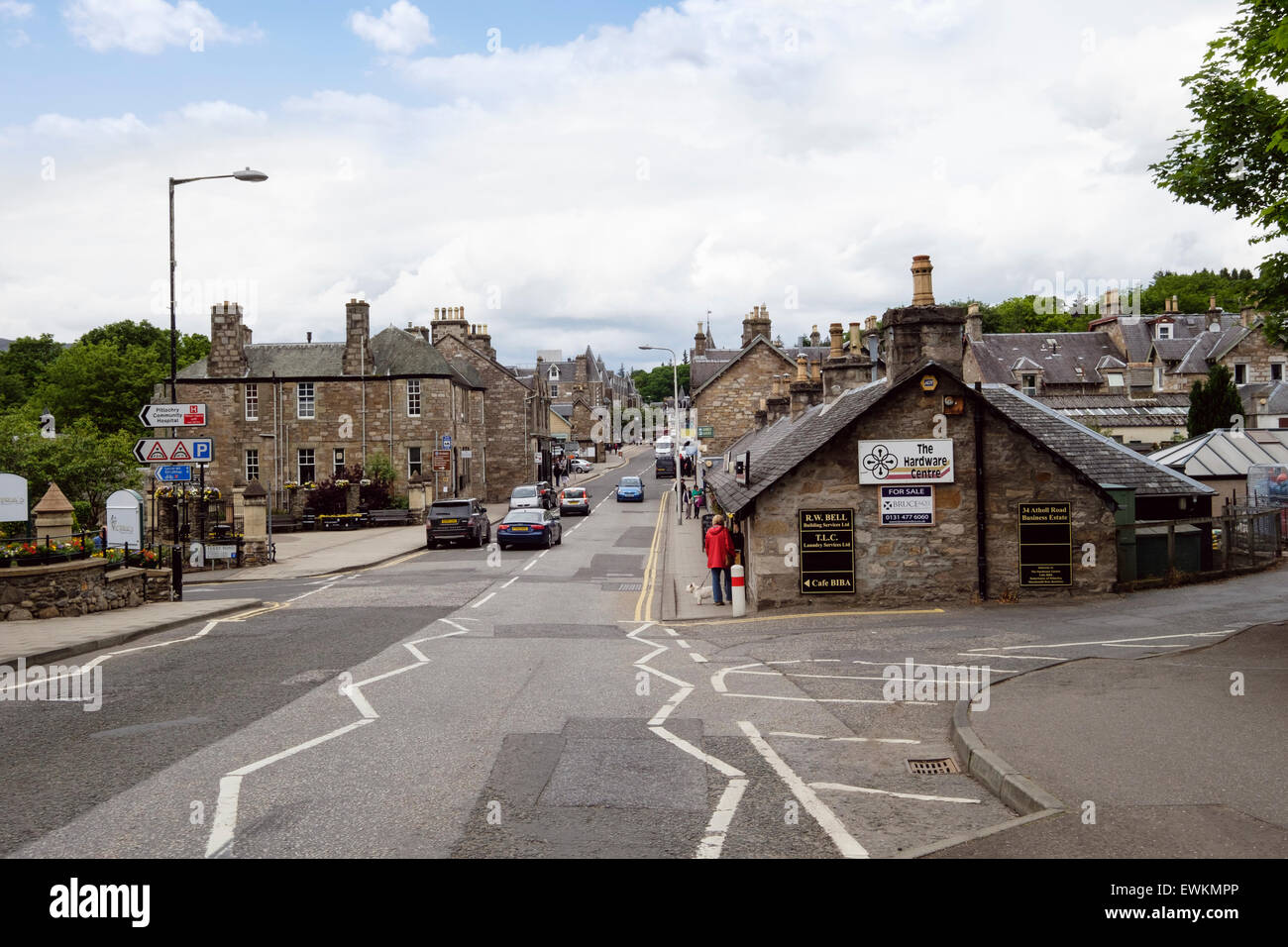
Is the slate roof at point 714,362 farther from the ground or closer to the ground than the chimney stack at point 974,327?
closer to the ground

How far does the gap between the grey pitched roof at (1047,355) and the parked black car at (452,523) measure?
41713 mm

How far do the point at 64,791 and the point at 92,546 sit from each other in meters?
14.4

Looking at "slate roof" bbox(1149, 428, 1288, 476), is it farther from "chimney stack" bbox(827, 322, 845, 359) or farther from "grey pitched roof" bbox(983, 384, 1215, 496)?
"chimney stack" bbox(827, 322, 845, 359)

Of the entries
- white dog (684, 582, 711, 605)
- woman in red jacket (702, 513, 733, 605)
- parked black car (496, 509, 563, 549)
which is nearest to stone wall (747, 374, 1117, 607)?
woman in red jacket (702, 513, 733, 605)

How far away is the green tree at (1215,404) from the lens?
142 feet

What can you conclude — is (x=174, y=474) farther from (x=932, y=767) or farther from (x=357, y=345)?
(x=357, y=345)

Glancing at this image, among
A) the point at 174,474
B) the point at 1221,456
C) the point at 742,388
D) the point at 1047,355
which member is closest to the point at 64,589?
the point at 174,474

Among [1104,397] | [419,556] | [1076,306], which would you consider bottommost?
[419,556]

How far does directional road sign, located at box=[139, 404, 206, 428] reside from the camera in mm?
18828

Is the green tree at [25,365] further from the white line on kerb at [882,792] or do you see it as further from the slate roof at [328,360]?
the white line on kerb at [882,792]

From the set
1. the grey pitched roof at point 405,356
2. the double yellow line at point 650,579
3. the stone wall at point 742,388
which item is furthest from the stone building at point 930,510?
the stone wall at point 742,388

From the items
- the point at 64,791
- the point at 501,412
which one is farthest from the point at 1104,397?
the point at 64,791
